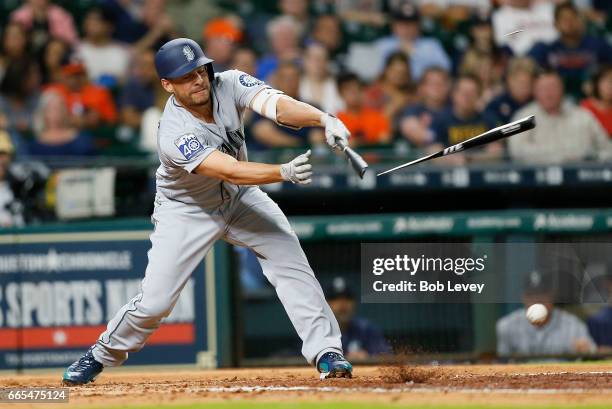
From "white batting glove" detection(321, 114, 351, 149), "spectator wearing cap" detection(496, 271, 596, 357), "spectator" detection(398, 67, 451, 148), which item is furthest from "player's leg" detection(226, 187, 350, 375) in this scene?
"spectator" detection(398, 67, 451, 148)

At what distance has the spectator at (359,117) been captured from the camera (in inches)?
410

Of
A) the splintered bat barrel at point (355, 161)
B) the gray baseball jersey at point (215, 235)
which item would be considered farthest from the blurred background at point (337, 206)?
→ the splintered bat barrel at point (355, 161)

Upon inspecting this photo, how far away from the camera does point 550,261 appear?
8195mm

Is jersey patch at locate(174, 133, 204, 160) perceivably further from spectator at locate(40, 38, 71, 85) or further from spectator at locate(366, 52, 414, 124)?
spectator at locate(40, 38, 71, 85)

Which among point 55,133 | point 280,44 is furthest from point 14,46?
point 280,44

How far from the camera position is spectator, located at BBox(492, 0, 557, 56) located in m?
10.9

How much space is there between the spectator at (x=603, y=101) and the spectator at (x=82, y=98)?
4485 millimetres

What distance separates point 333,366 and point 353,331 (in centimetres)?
247

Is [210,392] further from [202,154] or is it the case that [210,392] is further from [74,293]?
[74,293]

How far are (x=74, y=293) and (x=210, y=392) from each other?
3.24m

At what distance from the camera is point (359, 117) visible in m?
10.6

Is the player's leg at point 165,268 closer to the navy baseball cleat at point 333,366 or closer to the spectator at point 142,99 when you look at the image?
the navy baseball cleat at point 333,366

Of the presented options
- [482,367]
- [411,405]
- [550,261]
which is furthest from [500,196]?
[411,405]

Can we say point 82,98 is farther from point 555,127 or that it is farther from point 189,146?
point 189,146
